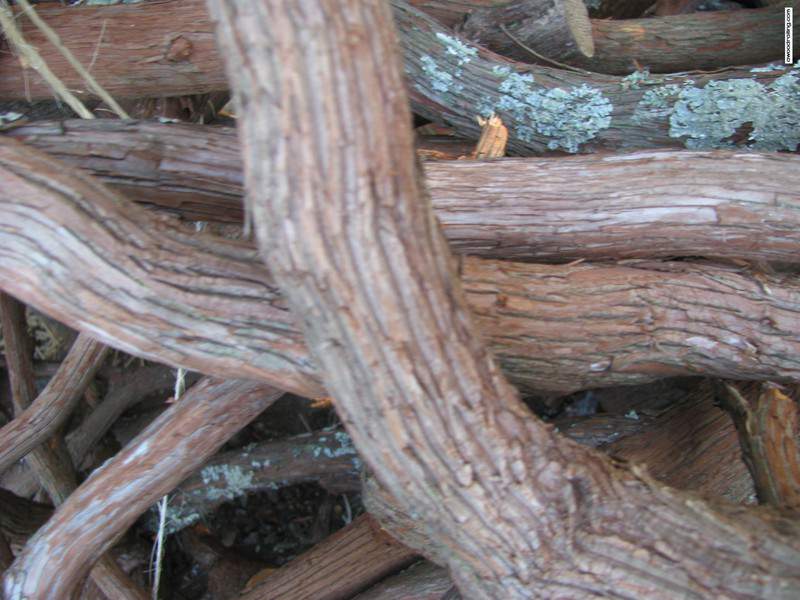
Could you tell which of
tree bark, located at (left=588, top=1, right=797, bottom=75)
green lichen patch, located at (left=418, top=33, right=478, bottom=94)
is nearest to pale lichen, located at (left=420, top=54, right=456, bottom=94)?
green lichen patch, located at (left=418, top=33, right=478, bottom=94)

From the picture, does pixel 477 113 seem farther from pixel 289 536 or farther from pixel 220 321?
pixel 289 536

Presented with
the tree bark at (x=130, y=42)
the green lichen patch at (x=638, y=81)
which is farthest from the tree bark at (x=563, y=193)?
the tree bark at (x=130, y=42)

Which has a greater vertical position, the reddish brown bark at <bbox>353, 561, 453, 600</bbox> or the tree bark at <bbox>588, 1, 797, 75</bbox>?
the tree bark at <bbox>588, 1, 797, 75</bbox>

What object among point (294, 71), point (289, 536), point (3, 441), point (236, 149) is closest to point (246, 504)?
point (289, 536)

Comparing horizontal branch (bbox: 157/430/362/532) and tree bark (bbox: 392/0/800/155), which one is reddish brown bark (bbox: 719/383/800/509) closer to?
tree bark (bbox: 392/0/800/155)

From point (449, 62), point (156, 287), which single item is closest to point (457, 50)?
point (449, 62)

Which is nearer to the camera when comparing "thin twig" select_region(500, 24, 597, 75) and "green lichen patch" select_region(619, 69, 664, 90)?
"green lichen patch" select_region(619, 69, 664, 90)

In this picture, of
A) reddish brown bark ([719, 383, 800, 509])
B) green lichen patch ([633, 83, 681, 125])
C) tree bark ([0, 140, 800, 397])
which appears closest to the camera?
tree bark ([0, 140, 800, 397])

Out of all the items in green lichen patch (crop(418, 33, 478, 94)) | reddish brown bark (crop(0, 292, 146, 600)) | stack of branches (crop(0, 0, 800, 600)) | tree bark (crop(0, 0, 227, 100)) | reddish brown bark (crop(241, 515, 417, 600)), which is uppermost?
tree bark (crop(0, 0, 227, 100))

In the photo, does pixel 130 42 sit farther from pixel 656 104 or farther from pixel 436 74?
pixel 656 104
